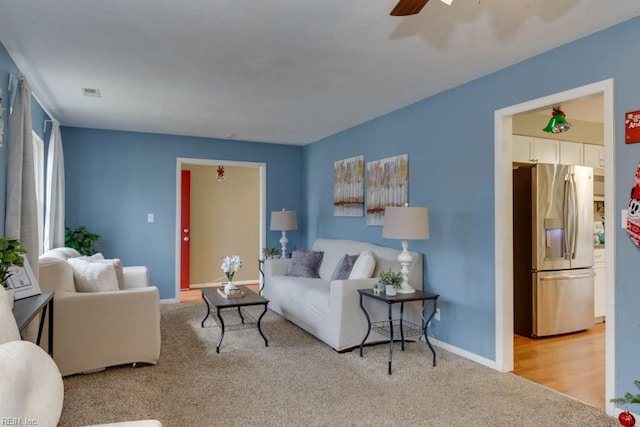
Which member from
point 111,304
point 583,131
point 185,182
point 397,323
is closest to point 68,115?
point 185,182

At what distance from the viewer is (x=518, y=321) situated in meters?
4.43

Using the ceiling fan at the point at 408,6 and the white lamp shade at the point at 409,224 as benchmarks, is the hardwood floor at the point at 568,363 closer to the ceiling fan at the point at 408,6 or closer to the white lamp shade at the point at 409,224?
the white lamp shade at the point at 409,224

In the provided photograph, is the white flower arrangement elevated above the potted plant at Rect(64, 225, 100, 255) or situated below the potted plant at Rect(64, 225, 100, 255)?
below

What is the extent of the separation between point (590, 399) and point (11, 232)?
4.25m

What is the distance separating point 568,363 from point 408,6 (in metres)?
3.32

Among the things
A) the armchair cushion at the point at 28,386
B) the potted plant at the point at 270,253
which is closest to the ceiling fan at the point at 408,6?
the armchair cushion at the point at 28,386

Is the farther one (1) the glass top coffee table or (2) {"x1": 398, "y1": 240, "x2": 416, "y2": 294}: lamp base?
(1) the glass top coffee table

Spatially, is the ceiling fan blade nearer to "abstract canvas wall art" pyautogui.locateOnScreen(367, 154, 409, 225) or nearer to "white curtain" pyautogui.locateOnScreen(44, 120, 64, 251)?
"abstract canvas wall art" pyautogui.locateOnScreen(367, 154, 409, 225)

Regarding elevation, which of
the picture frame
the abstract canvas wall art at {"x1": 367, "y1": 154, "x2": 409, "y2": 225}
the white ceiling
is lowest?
the picture frame

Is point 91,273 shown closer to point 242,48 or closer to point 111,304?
point 111,304

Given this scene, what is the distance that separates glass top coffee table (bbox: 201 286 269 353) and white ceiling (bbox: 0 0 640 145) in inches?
78.0

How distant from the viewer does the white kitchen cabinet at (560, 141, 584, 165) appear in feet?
15.4

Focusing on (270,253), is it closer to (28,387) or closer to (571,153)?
(571,153)

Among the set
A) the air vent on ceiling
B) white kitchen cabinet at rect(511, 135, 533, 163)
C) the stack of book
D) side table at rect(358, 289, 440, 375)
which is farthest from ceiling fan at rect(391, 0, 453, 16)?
the air vent on ceiling
